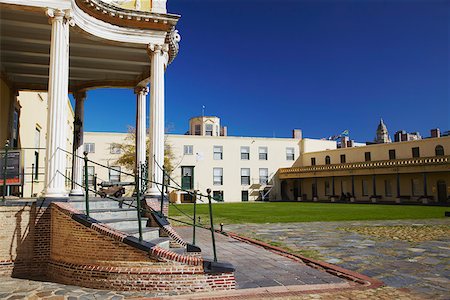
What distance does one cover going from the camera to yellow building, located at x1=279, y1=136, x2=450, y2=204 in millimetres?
34656

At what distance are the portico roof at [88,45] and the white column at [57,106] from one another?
458 millimetres

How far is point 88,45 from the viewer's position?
389 inches

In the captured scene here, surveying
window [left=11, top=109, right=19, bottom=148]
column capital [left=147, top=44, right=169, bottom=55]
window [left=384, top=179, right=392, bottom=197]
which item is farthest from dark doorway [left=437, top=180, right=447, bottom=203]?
window [left=11, top=109, right=19, bottom=148]

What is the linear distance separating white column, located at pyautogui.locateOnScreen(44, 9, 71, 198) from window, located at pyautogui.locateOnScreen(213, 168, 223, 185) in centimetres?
3881

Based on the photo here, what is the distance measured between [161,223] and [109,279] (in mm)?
2079

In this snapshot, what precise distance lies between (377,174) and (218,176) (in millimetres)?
18472

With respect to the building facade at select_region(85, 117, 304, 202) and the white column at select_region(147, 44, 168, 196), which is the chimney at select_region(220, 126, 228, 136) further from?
the white column at select_region(147, 44, 168, 196)

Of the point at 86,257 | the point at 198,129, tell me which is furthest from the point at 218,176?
the point at 86,257

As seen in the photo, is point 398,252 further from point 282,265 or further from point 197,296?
point 197,296

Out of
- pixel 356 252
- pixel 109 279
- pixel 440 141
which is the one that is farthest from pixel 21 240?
pixel 440 141

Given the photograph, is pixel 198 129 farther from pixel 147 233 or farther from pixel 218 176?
pixel 147 233

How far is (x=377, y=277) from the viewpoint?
6531mm

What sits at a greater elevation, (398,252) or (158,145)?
(158,145)

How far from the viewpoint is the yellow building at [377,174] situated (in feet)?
114
